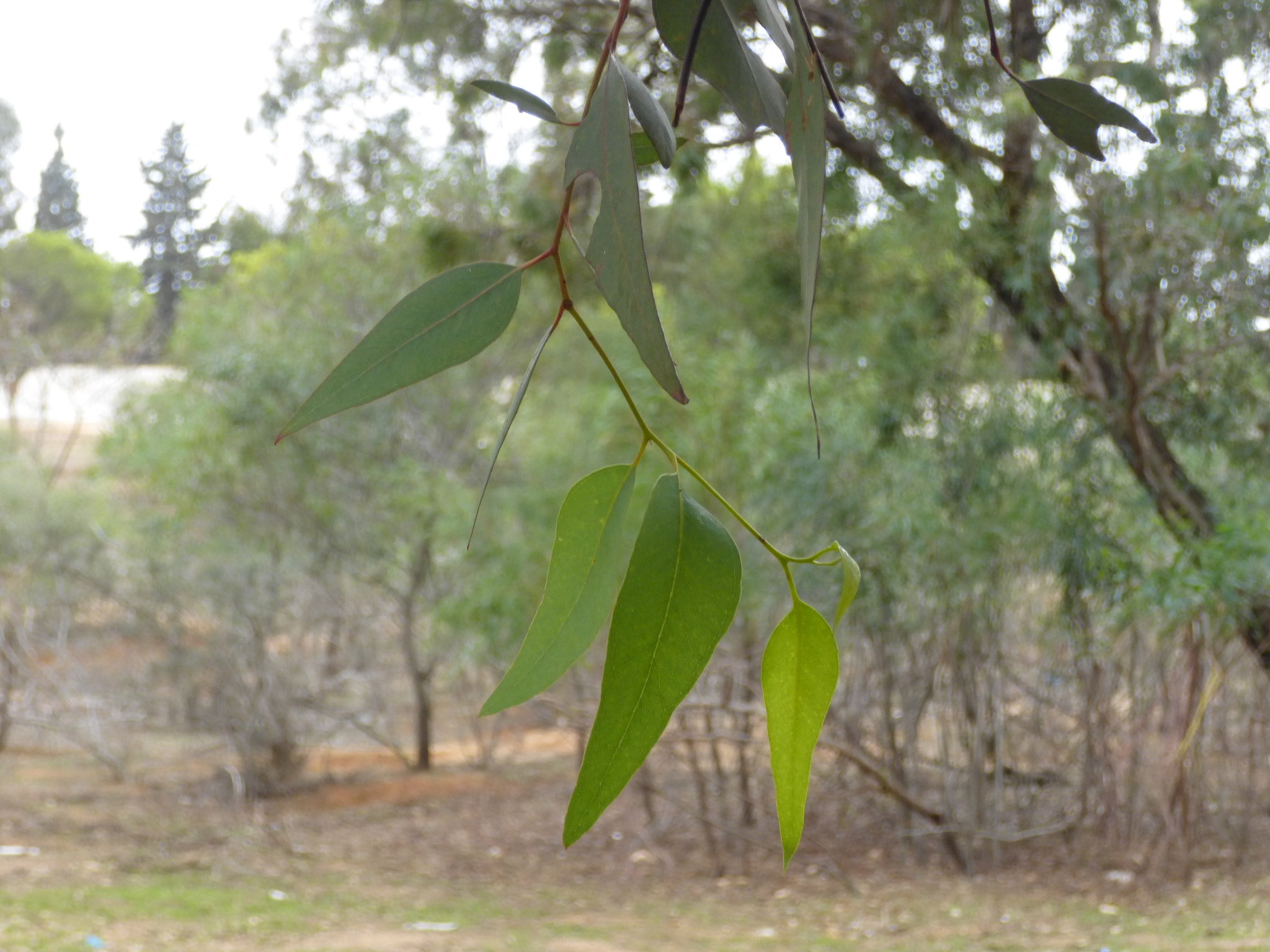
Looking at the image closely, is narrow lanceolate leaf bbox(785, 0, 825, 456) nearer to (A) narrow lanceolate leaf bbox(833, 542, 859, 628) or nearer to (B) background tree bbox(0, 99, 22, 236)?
(A) narrow lanceolate leaf bbox(833, 542, 859, 628)

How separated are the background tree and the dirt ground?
261 inches

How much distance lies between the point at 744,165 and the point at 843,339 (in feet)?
10.1

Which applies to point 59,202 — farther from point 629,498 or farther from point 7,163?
point 629,498

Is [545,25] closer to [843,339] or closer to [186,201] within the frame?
[843,339]

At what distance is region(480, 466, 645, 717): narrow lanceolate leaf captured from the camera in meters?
0.48

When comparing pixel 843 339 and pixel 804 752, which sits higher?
pixel 843 339

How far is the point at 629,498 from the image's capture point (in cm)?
45

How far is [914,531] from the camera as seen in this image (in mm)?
4473

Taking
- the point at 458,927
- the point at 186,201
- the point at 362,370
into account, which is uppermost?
the point at 186,201

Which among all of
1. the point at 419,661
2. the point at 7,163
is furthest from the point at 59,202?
the point at 419,661

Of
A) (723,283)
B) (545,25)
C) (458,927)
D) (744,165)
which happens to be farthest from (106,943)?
(744,165)

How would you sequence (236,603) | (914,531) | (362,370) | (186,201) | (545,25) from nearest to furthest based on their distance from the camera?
(362,370)
(914,531)
(545,25)
(236,603)
(186,201)

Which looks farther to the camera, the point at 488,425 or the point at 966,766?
the point at 488,425

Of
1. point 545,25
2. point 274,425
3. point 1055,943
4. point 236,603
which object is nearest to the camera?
point 1055,943
